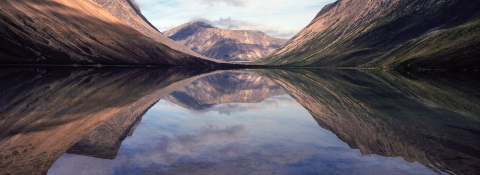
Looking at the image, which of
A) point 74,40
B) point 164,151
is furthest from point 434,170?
point 74,40

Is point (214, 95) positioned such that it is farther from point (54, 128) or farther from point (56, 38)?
point (56, 38)

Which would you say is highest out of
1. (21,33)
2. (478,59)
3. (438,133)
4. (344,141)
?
(478,59)

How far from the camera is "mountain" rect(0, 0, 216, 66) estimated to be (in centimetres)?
12606

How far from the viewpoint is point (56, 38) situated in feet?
488

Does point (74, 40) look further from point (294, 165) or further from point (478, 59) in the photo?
point (478, 59)

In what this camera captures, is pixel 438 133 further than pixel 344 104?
No

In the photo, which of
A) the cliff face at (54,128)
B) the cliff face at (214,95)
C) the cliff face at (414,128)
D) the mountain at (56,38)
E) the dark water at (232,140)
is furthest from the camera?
the mountain at (56,38)

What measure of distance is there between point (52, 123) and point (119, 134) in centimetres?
506

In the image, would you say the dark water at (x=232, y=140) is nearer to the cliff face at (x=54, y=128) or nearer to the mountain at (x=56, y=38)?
the cliff face at (x=54, y=128)

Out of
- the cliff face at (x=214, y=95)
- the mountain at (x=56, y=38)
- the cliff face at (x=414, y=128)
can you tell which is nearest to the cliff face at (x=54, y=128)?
the cliff face at (x=214, y=95)

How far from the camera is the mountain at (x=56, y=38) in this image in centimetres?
12606

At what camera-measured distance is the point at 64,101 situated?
2881cm

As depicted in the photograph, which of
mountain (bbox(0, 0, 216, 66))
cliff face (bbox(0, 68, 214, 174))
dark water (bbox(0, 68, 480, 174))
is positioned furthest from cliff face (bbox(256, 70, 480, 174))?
mountain (bbox(0, 0, 216, 66))

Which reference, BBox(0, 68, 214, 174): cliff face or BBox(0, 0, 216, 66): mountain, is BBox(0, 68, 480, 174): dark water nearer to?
BBox(0, 68, 214, 174): cliff face
